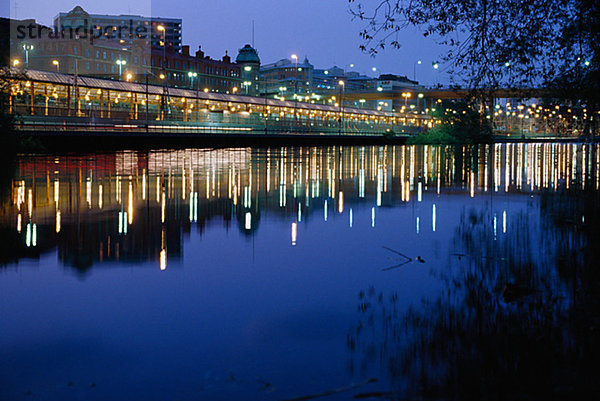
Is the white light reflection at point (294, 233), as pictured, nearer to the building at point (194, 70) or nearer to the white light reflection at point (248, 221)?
the white light reflection at point (248, 221)

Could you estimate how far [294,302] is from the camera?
22.1 feet

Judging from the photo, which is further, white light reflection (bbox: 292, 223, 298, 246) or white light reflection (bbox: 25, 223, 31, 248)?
white light reflection (bbox: 292, 223, 298, 246)

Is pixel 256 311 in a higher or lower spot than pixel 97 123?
lower

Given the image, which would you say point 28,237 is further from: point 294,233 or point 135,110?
point 135,110

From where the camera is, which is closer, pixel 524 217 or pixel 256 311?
pixel 256 311

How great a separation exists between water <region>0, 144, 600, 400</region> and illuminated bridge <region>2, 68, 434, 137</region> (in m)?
26.6

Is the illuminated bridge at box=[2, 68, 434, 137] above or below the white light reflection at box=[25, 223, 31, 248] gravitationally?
above

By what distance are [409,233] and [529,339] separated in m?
5.94

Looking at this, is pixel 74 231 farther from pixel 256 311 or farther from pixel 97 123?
pixel 97 123

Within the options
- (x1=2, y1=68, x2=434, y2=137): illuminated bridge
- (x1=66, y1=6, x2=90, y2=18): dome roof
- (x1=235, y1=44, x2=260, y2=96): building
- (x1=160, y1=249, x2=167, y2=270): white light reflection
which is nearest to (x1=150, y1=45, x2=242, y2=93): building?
(x1=235, y1=44, x2=260, y2=96): building

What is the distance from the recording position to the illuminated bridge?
48.5m

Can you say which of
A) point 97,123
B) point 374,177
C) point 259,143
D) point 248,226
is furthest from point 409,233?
point 259,143

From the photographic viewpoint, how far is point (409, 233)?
37.2 feet

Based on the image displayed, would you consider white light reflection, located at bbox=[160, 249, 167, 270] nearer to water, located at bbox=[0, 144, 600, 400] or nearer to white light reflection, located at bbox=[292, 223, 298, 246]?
water, located at bbox=[0, 144, 600, 400]
